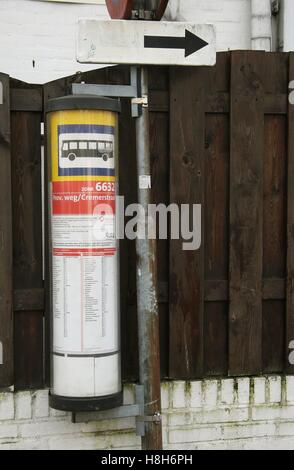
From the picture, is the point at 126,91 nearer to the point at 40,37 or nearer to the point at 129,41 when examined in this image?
the point at 129,41

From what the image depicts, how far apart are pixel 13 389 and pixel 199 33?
2.53m

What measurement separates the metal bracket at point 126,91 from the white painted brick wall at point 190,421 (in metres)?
1.84

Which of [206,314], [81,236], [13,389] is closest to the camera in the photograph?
[81,236]

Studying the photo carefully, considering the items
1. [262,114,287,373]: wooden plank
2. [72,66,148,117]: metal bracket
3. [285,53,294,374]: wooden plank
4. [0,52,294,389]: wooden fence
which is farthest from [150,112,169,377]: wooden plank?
[285,53,294,374]: wooden plank

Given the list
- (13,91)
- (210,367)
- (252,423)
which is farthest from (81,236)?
(252,423)

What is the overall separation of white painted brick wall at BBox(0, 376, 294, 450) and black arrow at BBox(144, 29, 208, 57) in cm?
218

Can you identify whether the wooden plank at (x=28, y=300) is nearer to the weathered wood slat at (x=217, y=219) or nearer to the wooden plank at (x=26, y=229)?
the wooden plank at (x=26, y=229)

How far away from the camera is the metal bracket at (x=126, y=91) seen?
3801 mm

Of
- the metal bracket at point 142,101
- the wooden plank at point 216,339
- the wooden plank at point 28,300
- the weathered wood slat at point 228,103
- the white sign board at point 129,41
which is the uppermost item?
the white sign board at point 129,41

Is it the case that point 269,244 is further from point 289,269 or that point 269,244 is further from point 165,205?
point 165,205

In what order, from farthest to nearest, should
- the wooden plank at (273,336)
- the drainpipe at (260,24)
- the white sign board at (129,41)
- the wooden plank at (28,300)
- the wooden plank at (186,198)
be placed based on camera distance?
the drainpipe at (260,24) < the wooden plank at (273,336) < the wooden plank at (186,198) < the wooden plank at (28,300) < the white sign board at (129,41)

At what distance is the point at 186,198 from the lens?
424cm

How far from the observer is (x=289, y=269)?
14.4ft

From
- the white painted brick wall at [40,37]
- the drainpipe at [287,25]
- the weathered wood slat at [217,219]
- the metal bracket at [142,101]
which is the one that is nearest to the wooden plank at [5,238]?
the metal bracket at [142,101]
